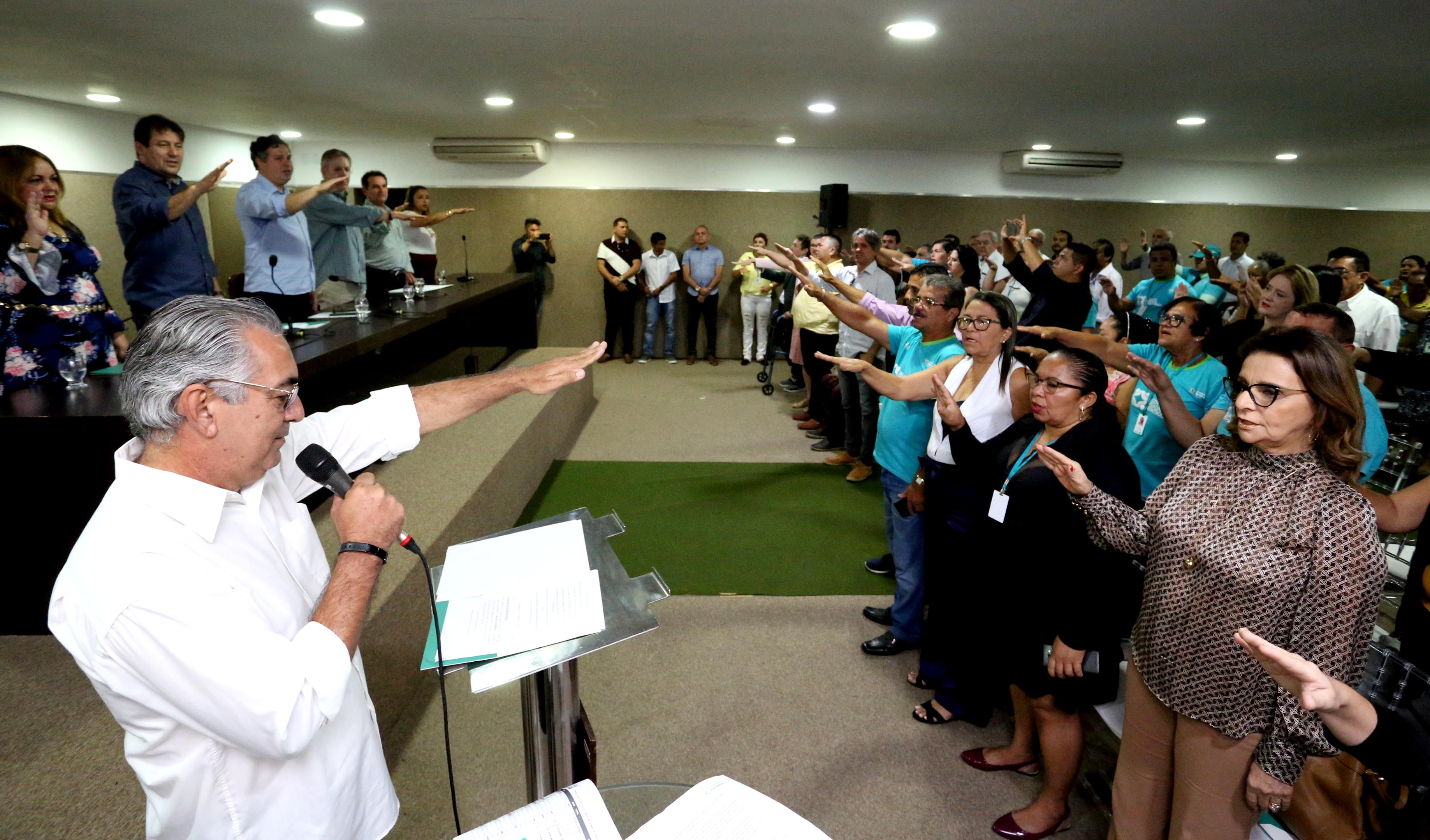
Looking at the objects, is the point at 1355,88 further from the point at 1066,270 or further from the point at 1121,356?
the point at 1121,356

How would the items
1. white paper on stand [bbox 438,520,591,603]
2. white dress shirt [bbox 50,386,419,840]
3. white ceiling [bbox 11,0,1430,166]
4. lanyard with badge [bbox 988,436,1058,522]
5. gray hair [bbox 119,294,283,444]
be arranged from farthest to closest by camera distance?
white ceiling [bbox 11,0,1430,166] → lanyard with badge [bbox 988,436,1058,522] → white paper on stand [bbox 438,520,591,603] → gray hair [bbox 119,294,283,444] → white dress shirt [bbox 50,386,419,840]

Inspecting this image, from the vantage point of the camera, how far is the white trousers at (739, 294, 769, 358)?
8.51 metres

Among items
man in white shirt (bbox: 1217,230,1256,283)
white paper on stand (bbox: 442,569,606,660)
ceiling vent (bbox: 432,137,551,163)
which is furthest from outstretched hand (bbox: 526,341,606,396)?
man in white shirt (bbox: 1217,230,1256,283)

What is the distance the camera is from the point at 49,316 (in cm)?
252

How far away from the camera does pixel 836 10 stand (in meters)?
3.12

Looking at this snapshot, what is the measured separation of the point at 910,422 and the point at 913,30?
1935 mm

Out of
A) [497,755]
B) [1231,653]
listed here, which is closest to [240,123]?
[497,755]

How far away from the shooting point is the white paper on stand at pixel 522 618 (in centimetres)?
110

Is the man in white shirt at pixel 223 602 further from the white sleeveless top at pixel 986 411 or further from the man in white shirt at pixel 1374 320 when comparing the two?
the man in white shirt at pixel 1374 320

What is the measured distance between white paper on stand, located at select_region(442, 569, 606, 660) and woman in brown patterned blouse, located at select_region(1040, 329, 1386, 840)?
3.90ft

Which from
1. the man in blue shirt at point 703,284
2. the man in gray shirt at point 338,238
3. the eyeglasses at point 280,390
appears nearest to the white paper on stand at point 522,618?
the eyeglasses at point 280,390

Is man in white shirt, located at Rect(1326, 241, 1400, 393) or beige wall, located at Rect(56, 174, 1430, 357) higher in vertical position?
beige wall, located at Rect(56, 174, 1430, 357)

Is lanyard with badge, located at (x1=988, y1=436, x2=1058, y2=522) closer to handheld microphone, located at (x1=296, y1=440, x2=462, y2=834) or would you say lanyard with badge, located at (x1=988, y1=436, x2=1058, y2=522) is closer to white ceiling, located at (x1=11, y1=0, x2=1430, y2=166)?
handheld microphone, located at (x1=296, y1=440, x2=462, y2=834)

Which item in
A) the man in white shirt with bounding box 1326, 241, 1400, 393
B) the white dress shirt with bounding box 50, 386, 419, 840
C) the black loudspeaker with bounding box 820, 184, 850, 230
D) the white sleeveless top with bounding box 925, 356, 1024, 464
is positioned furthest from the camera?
the black loudspeaker with bounding box 820, 184, 850, 230
